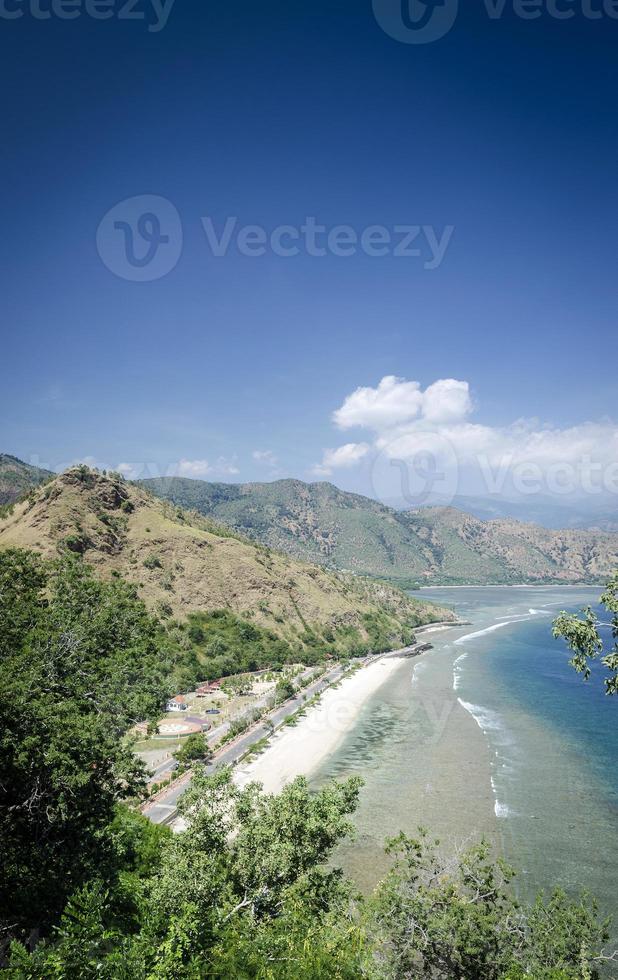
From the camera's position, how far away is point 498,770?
5375 centimetres

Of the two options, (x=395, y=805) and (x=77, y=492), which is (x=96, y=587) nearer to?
(x=395, y=805)

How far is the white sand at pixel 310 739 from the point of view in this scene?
52.1 meters

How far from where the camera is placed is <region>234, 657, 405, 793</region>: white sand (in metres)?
52.1

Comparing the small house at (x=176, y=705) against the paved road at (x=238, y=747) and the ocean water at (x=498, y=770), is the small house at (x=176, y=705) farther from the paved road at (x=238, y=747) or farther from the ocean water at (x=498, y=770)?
the ocean water at (x=498, y=770)

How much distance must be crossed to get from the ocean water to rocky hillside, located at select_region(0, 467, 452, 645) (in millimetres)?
31829

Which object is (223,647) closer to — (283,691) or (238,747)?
(283,691)

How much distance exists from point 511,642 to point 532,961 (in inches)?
4973

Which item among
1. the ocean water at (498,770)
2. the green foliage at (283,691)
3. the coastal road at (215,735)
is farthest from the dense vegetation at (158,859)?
the green foliage at (283,691)

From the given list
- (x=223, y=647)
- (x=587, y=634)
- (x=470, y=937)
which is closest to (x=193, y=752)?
(x=470, y=937)

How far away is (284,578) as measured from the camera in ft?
426

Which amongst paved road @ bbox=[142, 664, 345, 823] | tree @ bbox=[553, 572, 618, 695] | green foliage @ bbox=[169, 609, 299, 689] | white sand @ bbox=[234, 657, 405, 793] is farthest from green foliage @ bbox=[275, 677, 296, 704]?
tree @ bbox=[553, 572, 618, 695]

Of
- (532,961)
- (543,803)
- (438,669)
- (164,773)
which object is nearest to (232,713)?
(164,773)

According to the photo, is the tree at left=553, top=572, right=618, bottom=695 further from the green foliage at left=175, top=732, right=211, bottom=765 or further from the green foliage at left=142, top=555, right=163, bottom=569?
the green foliage at left=142, top=555, right=163, bottom=569

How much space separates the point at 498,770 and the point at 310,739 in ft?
72.5
